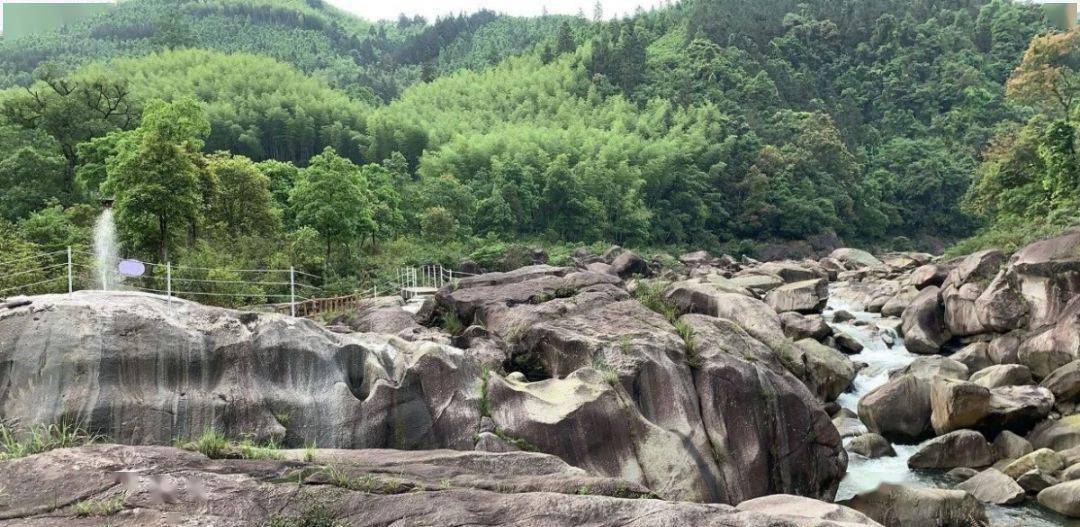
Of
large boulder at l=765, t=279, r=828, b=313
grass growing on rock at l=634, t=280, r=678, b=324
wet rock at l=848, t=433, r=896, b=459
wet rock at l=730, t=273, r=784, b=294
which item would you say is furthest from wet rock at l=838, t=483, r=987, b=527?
wet rock at l=730, t=273, r=784, b=294

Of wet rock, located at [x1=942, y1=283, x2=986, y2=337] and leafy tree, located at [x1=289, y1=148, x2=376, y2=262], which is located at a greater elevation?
leafy tree, located at [x1=289, y1=148, x2=376, y2=262]

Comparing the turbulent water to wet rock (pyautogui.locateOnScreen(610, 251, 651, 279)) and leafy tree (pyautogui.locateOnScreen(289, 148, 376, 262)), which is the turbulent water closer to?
wet rock (pyautogui.locateOnScreen(610, 251, 651, 279))

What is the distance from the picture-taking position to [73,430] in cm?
791

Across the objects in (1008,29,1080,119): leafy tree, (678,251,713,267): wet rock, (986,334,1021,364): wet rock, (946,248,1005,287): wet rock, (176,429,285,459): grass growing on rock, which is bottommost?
(678,251,713,267): wet rock

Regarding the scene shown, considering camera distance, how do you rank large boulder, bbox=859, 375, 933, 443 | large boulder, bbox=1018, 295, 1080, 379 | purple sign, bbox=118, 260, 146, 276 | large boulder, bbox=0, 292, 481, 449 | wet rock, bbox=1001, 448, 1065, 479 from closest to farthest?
large boulder, bbox=0, 292, 481, 449 → wet rock, bbox=1001, 448, 1065, 479 → purple sign, bbox=118, 260, 146, 276 → large boulder, bbox=859, 375, 933, 443 → large boulder, bbox=1018, 295, 1080, 379

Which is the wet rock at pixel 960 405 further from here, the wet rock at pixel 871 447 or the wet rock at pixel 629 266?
the wet rock at pixel 629 266

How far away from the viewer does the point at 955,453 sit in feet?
48.1

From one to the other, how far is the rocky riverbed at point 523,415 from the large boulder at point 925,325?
3640 millimetres

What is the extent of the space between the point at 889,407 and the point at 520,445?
9.42m

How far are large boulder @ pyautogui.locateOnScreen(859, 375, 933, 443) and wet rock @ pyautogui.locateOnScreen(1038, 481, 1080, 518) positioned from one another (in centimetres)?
340

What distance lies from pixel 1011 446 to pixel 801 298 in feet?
41.6

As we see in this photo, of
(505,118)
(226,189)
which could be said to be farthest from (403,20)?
(226,189)

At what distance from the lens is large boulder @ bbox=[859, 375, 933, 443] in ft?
52.7

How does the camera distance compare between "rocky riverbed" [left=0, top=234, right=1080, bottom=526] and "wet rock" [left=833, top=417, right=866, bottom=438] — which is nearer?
"rocky riverbed" [left=0, top=234, right=1080, bottom=526]
